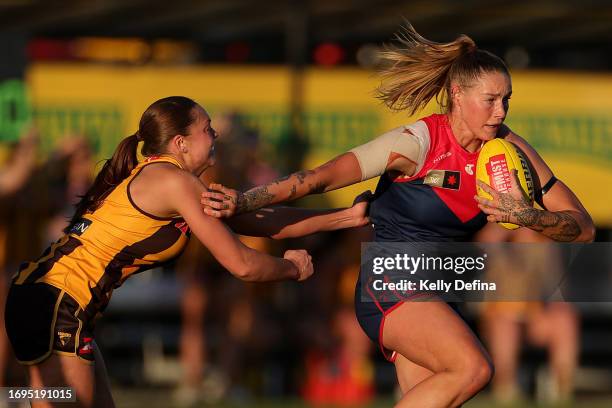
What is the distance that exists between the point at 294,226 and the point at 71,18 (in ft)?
18.0

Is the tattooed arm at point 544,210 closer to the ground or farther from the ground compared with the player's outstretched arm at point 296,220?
farther from the ground

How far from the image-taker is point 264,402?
38.7 feet

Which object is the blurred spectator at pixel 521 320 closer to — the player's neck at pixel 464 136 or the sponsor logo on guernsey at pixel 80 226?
the player's neck at pixel 464 136

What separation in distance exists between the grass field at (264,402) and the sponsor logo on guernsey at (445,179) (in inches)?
209

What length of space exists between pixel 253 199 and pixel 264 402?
5741 millimetres

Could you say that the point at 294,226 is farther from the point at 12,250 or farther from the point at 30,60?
the point at 30,60

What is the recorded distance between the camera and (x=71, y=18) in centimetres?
1192

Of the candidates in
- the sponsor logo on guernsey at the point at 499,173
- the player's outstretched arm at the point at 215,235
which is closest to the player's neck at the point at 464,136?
the sponsor logo on guernsey at the point at 499,173

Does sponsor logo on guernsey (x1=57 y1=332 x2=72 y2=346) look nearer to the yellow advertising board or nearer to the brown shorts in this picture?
the brown shorts

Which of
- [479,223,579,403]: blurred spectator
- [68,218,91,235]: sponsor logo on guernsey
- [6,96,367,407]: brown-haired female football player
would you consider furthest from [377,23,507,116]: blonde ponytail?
[479,223,579,403]: blurred spectator

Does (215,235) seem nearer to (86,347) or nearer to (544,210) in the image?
(86,347)

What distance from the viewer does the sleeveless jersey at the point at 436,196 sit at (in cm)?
657

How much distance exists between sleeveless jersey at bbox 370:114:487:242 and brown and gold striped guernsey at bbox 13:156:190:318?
3.65ft

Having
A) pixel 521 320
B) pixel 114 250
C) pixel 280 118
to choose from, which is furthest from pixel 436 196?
pixel 521 320
